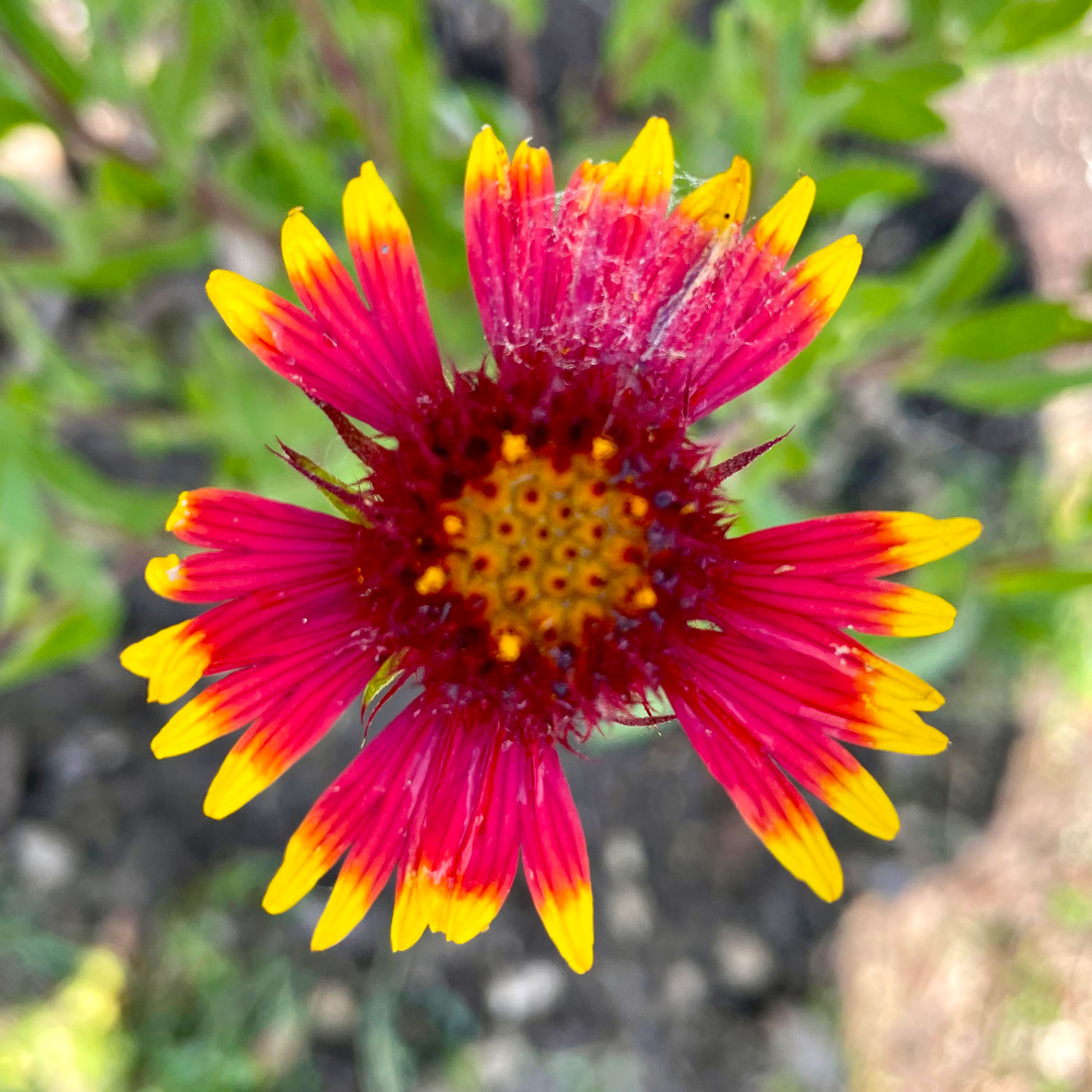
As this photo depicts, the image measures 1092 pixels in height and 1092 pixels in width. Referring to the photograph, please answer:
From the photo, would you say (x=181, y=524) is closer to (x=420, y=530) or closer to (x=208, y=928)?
(x=420, y=530)

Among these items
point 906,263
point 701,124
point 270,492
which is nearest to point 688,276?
point 270,492

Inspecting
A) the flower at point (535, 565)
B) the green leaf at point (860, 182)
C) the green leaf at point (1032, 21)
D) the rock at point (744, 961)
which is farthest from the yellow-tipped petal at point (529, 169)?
the rock at point (744, 961)

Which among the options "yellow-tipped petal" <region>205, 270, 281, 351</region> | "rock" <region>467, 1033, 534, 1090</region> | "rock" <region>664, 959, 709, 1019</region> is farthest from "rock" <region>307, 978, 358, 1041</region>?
"yellow-tipped petal" <region>205, 270, 281, 351</region>

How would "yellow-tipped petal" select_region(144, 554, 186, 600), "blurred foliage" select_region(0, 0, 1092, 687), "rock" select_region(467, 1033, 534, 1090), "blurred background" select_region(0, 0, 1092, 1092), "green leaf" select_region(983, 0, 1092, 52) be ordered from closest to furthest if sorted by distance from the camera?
"yellow-tipped petal" select_region(144, 554, 186, 600) → "green leaf" select_region(983, 0, 1092, 52) → "blurred foliage" select_region(0, 0, 1092, 687) → "blurred background" select_region(0, 0, 1092, 1092) → "rock" select_region(467, 1033, 534, 1090)

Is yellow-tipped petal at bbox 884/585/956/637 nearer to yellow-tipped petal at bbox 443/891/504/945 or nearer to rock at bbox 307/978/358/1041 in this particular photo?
yellow-tipped petal at bbox 443/891/504/945

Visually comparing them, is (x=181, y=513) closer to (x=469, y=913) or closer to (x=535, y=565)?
(x=535, y=565)

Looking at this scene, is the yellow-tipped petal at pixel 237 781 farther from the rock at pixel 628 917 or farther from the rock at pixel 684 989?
the rock at pixel 684 989
